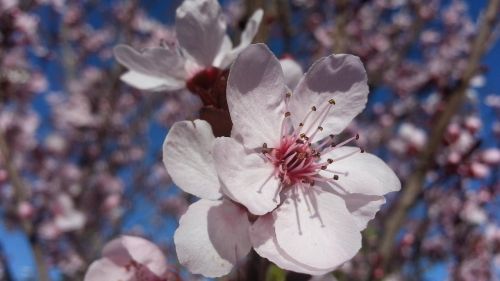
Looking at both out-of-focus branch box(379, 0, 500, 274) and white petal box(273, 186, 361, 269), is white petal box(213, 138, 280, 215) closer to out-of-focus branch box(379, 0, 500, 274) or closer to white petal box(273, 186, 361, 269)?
white petal box(273, 186, 361, 269)

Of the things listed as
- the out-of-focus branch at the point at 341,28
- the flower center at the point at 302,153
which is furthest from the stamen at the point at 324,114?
the out-of-focus branch at the point at 341,28

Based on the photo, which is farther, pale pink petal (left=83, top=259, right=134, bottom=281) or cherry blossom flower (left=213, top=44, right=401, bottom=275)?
pale pink petal (left=83, top=259, right=134, bottom=281)

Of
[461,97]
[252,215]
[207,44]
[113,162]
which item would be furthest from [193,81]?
[113,162]

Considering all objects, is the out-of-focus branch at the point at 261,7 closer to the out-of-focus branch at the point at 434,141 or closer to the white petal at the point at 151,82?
the white petal at the point at 151,82

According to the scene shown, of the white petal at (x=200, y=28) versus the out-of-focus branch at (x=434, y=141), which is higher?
the white petal at (x=200, y=28)

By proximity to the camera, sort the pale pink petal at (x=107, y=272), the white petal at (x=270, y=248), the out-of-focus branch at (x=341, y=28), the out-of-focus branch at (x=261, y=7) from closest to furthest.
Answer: the white petal at (x=270, y=248), the pale pink petal at (x=107, y=272), the out-of-focus branch at (x=261, y=7), the out-of-focus branch at (x=341, y=28)

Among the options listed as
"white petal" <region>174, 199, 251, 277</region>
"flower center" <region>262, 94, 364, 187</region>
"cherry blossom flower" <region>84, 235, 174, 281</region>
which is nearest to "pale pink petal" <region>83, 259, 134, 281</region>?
"cherry blossom flower" <region>84, 235, 174, 281</region>
